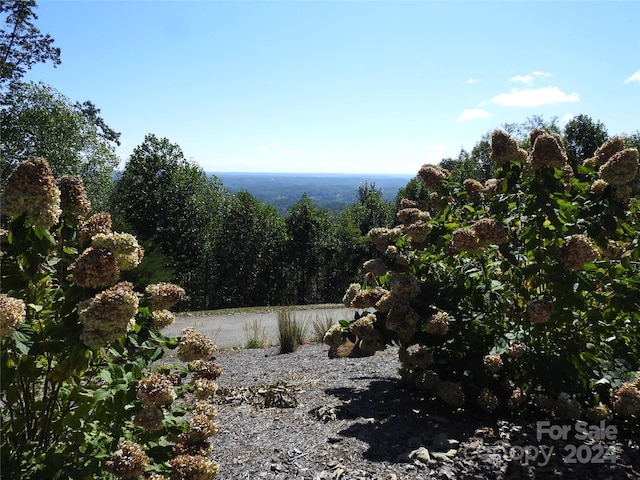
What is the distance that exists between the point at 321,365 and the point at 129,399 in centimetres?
336

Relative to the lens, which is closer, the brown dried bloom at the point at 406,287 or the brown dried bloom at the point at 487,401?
the brown dried bloom at the point at 487,401

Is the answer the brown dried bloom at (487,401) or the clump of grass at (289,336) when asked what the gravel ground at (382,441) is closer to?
the brown dried bloom at (487,401)

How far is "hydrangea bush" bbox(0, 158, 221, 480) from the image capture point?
1408 millimetres

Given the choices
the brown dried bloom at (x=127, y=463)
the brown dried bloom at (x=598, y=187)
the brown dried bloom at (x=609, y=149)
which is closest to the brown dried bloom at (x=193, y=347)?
the brown dried bloom at (x=127, y=463)

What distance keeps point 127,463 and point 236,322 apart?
8.91 meters

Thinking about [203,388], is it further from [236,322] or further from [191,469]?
[236,322]

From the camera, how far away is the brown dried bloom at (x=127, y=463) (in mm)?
1404

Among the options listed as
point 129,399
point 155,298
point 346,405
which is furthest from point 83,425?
point 346,405

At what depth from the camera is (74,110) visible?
58.6 ft

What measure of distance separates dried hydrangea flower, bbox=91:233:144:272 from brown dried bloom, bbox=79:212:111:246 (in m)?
0.23

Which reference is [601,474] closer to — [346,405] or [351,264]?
[346,405]

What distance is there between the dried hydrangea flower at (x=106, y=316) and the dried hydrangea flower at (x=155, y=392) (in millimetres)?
238

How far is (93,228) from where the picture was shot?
5.64 ft

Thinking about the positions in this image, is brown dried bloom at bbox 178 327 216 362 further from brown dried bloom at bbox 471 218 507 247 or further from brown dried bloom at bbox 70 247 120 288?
brown dried bloom at bbox 471 218 507 247
